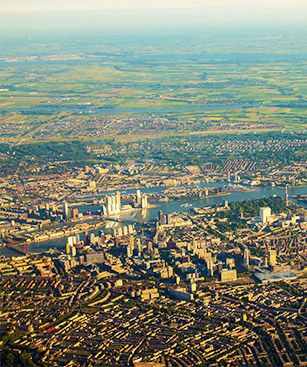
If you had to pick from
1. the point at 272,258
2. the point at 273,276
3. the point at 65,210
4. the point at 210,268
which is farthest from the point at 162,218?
the point at 273,276

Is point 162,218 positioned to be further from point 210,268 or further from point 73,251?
point 210,268

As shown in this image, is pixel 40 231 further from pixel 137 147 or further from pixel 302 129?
pixel 302 129

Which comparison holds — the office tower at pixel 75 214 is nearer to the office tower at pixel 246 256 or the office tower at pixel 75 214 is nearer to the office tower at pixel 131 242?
the office tower at pixel 131 242

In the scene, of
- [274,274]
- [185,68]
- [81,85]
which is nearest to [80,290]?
[274,274]

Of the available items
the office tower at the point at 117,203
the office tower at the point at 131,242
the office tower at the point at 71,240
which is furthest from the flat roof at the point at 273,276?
the office tower at the point at 117,203

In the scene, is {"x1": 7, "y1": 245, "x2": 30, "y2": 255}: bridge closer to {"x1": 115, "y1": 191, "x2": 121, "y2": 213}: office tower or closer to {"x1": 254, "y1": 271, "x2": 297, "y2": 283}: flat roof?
{"x1": 115, "y1": 191, "x2": 121, "y2": 213}: office tower

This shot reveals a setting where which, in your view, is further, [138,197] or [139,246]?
[138,197]

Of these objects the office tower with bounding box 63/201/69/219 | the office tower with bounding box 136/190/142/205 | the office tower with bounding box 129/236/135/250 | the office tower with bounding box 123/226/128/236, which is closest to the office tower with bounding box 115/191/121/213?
the office tower with bounding box 136/190/142/205

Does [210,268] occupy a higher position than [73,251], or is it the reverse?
[210,268]
